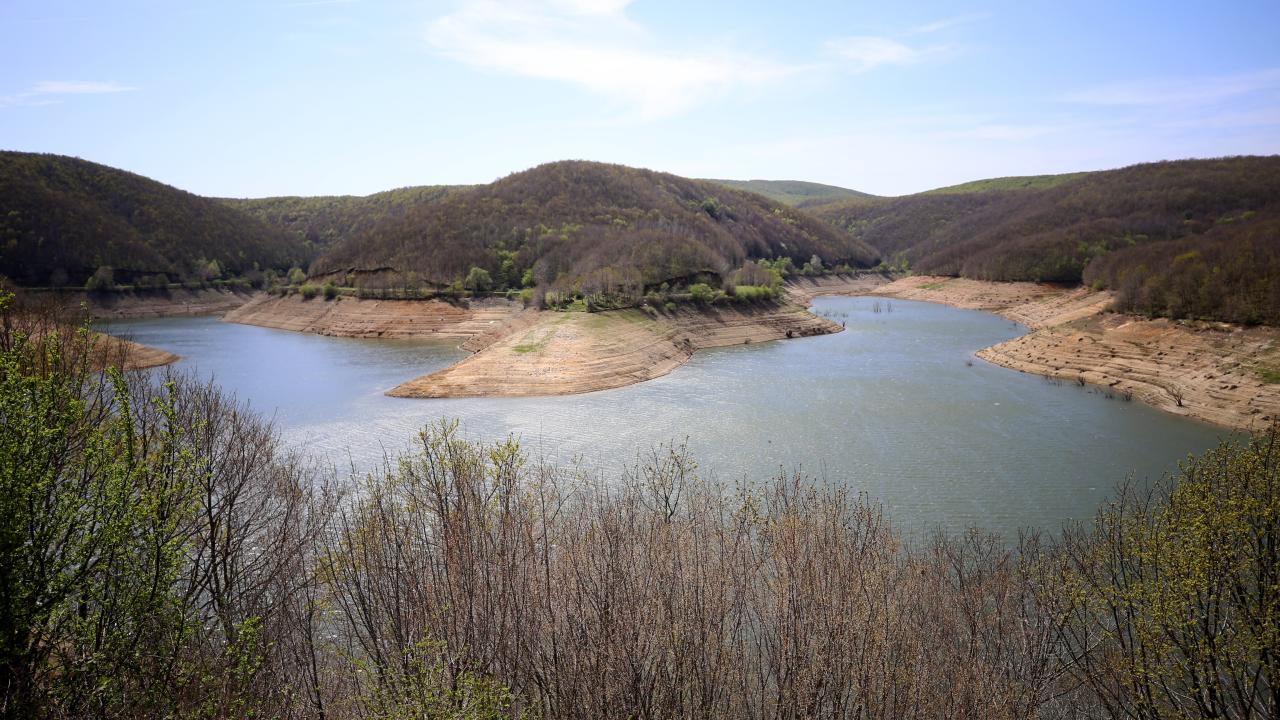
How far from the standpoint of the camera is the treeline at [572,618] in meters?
9.28

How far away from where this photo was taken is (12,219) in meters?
102

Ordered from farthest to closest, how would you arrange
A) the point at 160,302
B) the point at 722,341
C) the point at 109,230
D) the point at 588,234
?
the point at 109,230 < the point at 160,302 < the point at 588,234 < the point at 722,341

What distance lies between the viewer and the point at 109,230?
111250mm

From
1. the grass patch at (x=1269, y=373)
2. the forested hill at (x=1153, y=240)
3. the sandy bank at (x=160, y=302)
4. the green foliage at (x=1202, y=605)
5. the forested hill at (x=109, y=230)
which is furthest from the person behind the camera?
the forested hill at (x=109, y=230)

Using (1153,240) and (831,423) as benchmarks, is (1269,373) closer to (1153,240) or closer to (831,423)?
(831,423)

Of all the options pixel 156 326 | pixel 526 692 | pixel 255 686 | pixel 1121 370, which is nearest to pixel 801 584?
pixel 526 692

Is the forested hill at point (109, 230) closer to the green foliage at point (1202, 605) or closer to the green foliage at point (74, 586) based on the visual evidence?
the green foliage at point (74, 586)

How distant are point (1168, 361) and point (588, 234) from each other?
75.0 meters

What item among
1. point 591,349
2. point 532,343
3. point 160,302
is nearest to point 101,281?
point 160,302

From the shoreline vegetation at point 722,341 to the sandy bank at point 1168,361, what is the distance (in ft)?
0.31

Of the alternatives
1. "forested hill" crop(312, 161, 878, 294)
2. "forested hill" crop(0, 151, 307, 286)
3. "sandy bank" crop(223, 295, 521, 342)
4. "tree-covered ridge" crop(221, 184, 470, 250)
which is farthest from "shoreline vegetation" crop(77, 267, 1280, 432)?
"tree-covered ridge" crop(221, 184, 470, 250)

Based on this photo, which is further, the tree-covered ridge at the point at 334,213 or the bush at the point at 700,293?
the tree-covered ridge at the point at 334,213

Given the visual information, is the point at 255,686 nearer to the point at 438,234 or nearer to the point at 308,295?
the point at 308,295

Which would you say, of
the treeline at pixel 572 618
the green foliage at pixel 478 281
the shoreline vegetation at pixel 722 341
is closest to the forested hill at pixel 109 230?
the shoreline vegetation at pixel 722 341
